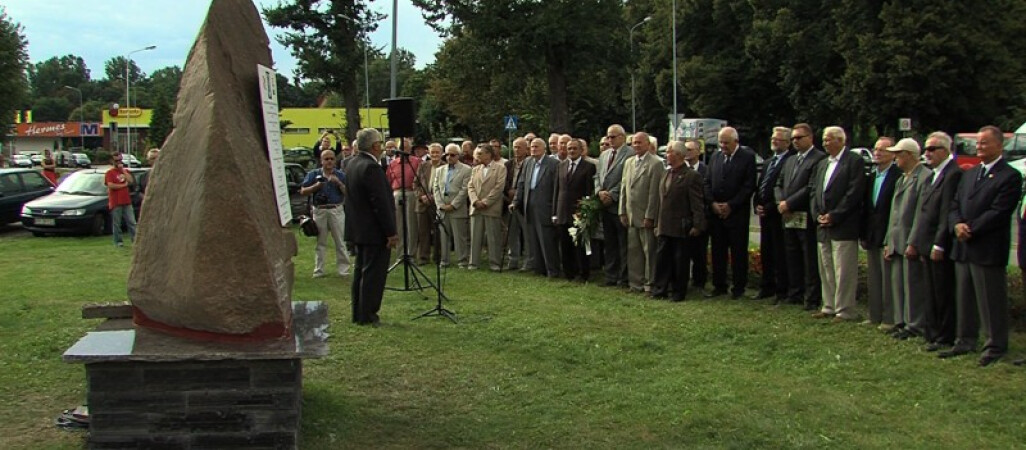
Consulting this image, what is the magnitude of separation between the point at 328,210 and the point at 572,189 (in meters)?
3.62

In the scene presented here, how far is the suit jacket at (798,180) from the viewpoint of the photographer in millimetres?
9148

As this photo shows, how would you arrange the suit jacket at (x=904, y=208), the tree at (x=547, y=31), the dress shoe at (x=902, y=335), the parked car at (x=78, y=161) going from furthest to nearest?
the parked car at (x=78, y=161) < the tree at (x=547, y=31) < the dress shoe at (x=902, y=335) < the suit jacket at (x=904, y=208)

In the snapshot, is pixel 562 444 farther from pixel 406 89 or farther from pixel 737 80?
pixel 406 89

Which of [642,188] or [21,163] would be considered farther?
[21,163]

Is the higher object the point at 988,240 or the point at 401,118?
the point at 401,118

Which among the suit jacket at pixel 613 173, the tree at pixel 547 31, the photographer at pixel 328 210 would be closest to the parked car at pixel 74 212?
the photographer at pixel 328 210

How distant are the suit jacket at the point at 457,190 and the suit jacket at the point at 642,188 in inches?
135

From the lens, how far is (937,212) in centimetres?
750

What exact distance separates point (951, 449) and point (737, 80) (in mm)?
50165

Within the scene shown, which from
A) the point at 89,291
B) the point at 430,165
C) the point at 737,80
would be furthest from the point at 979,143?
the point at 737,80

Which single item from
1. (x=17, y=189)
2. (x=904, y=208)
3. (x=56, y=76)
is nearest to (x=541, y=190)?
(x=904, y=208)

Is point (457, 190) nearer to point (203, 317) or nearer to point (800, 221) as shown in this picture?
point (800, 221)

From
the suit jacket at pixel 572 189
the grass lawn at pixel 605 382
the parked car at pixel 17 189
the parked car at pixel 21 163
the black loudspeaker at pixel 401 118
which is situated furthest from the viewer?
the parked car at pixel 21 163

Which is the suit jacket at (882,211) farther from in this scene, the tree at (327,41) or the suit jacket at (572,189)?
the tree at (327,41)
